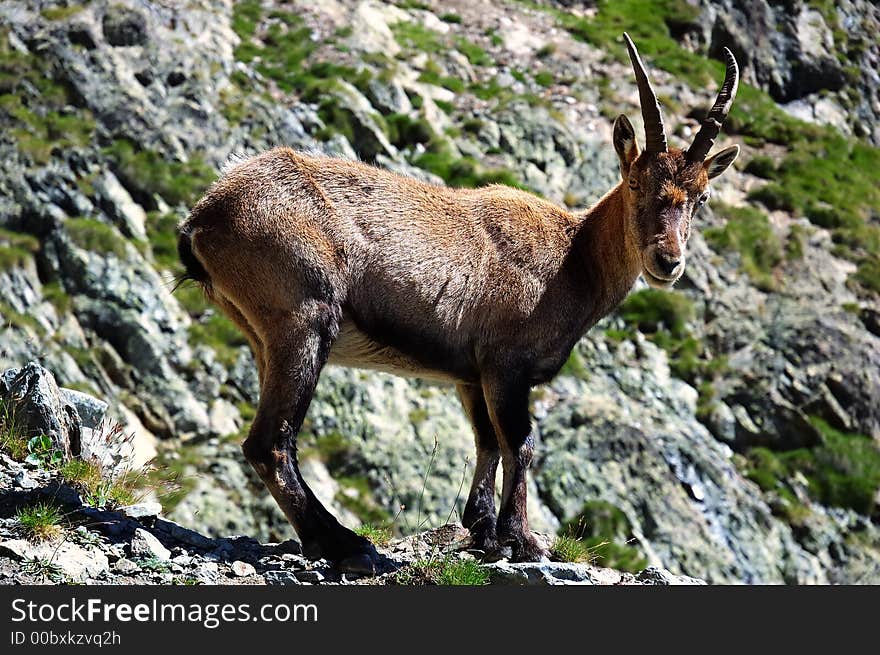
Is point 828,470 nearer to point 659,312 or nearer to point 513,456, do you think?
point 659,312

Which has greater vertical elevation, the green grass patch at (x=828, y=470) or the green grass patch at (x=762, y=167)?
the green grass patch at (x=762, y=167)

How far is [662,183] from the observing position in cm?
1002

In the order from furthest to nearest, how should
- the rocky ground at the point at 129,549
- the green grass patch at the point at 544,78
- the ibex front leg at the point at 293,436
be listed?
the green grass patch at the point at 544,78 < the ibex front leg at the point at 293,436 < the rocky ground at the point at 129,549

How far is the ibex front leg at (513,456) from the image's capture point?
365 inches

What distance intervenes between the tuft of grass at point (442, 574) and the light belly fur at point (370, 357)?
1790mm

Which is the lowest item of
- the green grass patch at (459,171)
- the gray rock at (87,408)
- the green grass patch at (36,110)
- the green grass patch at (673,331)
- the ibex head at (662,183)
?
the green grass patch at (673,331)

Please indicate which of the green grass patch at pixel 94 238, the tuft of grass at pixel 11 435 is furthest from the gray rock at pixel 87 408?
the green grass patch at pixel 94 238

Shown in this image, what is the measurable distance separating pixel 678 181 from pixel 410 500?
1242 centimetres

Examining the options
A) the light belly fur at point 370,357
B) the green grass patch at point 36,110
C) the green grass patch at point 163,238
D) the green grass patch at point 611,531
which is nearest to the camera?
the light belly fur at point 370,357

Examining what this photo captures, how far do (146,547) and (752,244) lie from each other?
1077 inches

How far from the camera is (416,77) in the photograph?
34.9 metres

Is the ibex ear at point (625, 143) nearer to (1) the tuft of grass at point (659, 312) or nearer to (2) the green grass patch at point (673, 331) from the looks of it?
(2) the green grass patch at point (673, 331)

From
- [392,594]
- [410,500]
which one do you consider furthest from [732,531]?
[392,594]

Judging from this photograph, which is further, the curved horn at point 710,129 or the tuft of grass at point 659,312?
the tuft of grass at point 659,312
